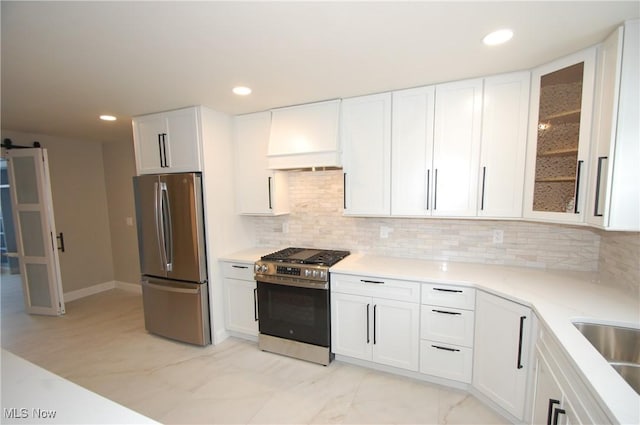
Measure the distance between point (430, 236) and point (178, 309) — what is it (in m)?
2.70

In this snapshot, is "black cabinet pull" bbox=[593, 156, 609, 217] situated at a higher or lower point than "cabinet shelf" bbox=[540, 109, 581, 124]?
lower

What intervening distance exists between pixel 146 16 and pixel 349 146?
1.76 m

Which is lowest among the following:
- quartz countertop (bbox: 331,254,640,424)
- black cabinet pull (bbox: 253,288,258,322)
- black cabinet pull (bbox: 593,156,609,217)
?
black cabinet pull (bbox: 253,288,258,322)

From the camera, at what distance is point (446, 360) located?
2.22 meters

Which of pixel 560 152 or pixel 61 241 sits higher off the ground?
pixel 560 152

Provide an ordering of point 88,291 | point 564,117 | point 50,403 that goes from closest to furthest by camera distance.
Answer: point 50,403, point 564,117, point 88,291

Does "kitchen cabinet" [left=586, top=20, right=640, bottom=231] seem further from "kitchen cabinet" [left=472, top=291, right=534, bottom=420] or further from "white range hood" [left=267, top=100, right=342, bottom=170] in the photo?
"white range hood" [left=267, top=100, right=342, bottom=170]

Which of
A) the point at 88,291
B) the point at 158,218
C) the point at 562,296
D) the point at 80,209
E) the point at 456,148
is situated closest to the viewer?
the point at 562,296

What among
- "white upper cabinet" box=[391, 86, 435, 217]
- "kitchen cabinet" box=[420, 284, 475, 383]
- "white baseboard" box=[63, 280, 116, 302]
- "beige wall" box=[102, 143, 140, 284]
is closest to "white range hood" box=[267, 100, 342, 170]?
"white upper cabinet" box=[391, 86, 435, 217]

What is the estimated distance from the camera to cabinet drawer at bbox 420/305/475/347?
2137 mm

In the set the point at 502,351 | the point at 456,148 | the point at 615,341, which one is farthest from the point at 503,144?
the point at 502,351

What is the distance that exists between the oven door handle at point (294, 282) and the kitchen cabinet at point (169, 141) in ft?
4.19

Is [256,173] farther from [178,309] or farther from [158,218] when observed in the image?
[178,309]

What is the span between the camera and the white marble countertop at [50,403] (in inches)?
34.9
